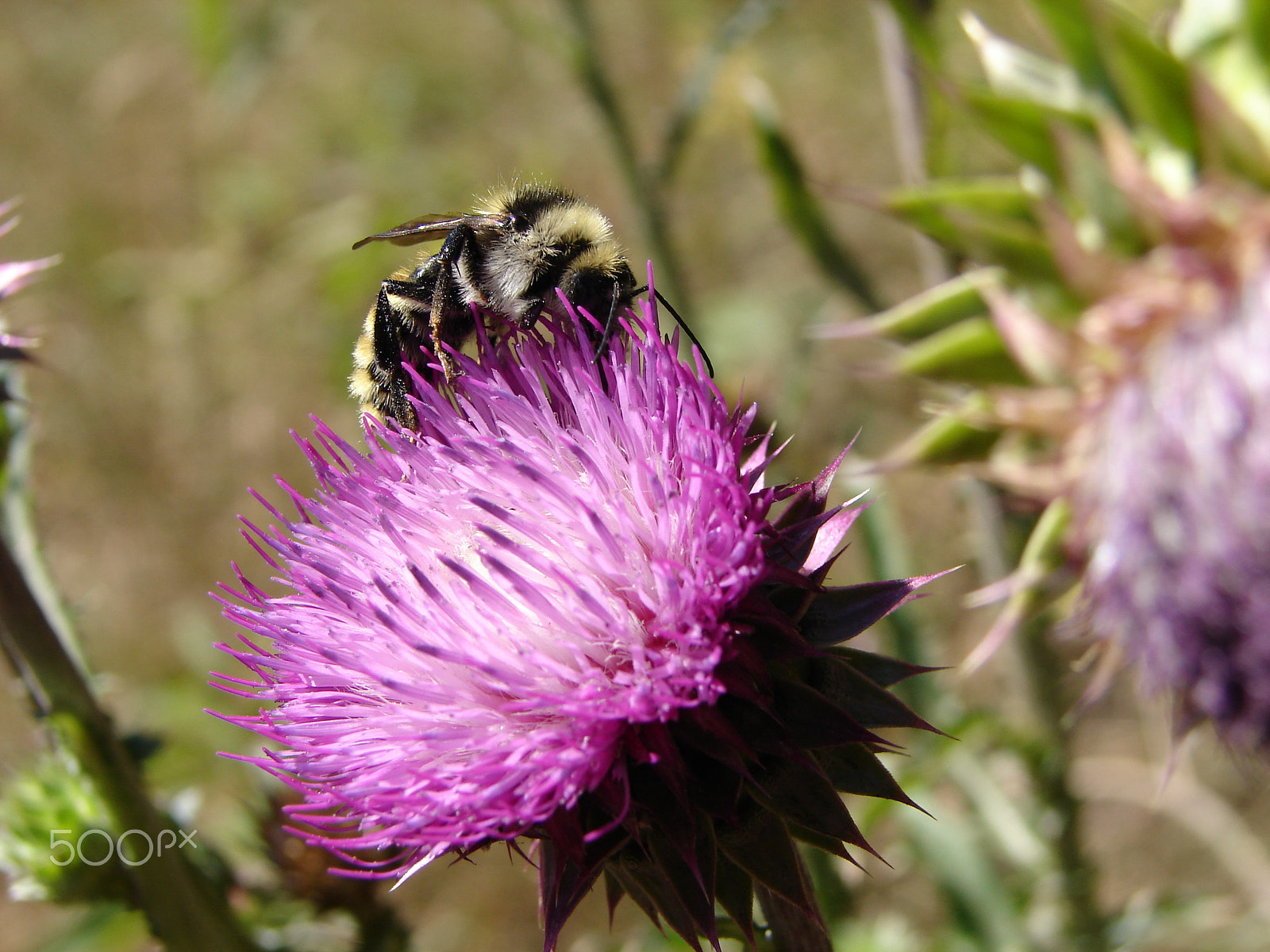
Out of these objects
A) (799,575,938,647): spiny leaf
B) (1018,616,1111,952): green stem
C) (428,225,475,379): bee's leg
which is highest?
(428,225,475,379): bee's leg

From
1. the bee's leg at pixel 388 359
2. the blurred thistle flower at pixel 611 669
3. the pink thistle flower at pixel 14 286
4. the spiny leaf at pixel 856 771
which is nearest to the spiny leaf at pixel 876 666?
the blurred thistle flower at pixel 611 669

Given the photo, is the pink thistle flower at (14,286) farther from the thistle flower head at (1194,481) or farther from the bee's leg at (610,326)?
the thistle flower head at (1194,481)

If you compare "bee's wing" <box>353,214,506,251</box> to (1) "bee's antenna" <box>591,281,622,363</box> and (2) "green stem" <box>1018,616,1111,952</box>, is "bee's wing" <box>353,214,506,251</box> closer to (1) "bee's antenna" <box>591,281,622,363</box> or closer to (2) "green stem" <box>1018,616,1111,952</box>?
(1) "bee's antenna" <box>591,281,622,363</box>

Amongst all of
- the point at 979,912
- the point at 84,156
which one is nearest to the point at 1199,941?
the point at 979,912

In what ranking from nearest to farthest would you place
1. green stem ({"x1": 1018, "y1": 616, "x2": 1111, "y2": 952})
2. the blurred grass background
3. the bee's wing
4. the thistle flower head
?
the thistle flower head < the bee's wing < green stem ({"x1": 1018, "y1": 616, "x2": 1111, "y2": 952}) < the blurred grass background

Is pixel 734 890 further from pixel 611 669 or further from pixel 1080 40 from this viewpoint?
pixel 1080 40

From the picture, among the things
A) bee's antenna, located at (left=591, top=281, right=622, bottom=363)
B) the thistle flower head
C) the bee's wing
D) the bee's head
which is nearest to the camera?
the thistle flower head

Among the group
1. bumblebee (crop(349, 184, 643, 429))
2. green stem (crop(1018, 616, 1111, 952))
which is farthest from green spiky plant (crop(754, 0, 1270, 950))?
green stem (crop(1018, 616, 1111, 952))
